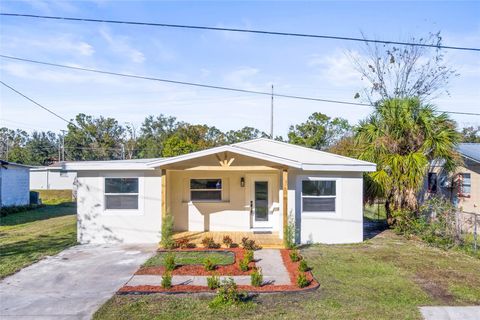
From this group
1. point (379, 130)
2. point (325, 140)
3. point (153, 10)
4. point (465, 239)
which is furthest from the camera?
point (325, 140)

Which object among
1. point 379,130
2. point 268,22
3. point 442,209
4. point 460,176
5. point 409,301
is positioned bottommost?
point 409,301

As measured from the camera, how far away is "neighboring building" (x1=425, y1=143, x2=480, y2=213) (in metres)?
15.4

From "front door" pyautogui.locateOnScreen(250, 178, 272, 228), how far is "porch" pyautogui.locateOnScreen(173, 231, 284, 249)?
52 centimetres

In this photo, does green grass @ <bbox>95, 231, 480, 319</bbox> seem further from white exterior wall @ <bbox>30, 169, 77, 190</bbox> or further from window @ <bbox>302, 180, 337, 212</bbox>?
white exterior wall @ <bbox>30, 169, 77, 190</bbox>

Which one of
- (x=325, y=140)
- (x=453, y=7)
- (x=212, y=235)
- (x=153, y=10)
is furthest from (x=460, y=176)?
(x=325, y=140)

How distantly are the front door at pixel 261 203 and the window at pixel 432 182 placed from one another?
8006 mm

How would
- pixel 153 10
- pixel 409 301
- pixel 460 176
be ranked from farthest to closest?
1. pixel 460 176
2. pixel 153 10
3. pixel 409 301

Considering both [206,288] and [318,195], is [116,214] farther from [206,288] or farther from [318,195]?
[318,195]

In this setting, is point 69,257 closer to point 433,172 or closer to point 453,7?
point 453,7

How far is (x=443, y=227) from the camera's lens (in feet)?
Answer: 39.8

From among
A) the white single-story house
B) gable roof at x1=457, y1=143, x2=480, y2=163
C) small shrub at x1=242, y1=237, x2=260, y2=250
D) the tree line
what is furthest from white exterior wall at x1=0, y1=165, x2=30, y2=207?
gable roof at x1=457, y1=143, x2=480, y2=163

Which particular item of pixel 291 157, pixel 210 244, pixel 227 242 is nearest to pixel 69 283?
pixel 210 244

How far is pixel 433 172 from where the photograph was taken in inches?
664

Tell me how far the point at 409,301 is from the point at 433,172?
11.5 metres
